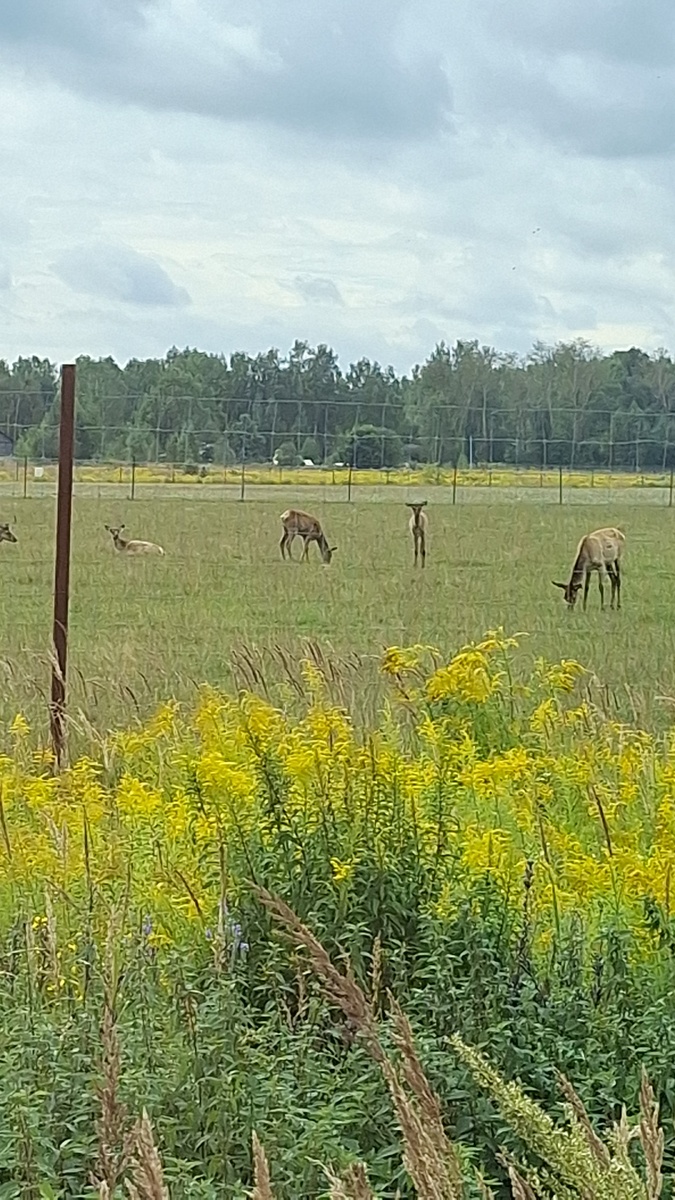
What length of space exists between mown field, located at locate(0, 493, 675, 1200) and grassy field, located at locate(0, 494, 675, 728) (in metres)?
1.19

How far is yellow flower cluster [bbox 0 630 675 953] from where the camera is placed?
13.9 ft

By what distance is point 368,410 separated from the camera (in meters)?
52.8

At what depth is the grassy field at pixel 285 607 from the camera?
8516mm

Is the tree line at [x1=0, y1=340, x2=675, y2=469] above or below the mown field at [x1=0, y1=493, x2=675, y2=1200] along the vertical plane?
above

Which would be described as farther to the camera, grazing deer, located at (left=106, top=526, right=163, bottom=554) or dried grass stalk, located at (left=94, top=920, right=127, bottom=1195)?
grazing deer, located at (left=106, top=526, right=163, bottom=554)

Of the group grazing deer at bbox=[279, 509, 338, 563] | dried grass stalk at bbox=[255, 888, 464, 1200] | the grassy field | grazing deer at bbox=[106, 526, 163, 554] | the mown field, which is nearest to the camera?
dried grass stalk at bbox=[255, 888, 464, 1200]

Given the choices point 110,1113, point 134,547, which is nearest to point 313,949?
point 110,1113

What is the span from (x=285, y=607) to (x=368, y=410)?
37.2 metres

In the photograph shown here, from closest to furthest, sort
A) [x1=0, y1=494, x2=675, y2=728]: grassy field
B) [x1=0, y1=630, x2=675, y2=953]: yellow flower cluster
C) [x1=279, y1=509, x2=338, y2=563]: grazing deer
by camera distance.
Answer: [x1=0, y1=630, x2=675, y2=953]: yellow flower cluster, [x1=0, y1=494, x2=675, y2=728]: grassy field, [x1=279, y1=509, x2=338, y2=563]: grazing deer

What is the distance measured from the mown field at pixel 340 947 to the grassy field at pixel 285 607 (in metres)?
1.19

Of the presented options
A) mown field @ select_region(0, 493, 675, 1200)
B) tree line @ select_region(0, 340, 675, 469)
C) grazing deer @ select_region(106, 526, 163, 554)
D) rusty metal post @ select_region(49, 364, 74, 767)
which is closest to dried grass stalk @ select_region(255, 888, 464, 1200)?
mown field @ select_region(0, 493, 675, 1200)

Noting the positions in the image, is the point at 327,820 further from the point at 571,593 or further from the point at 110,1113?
the point at 571,593

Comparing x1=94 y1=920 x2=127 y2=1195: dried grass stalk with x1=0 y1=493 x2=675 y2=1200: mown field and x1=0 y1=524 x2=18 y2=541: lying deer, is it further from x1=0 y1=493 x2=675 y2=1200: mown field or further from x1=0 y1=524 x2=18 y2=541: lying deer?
x1=0 y1=524 x2=18 y2=541: lying deer

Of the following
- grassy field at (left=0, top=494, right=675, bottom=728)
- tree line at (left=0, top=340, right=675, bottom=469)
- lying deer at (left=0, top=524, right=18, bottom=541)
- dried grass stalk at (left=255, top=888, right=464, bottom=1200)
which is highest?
tree line at (left=0, top=340, right=675, bottom=469)
